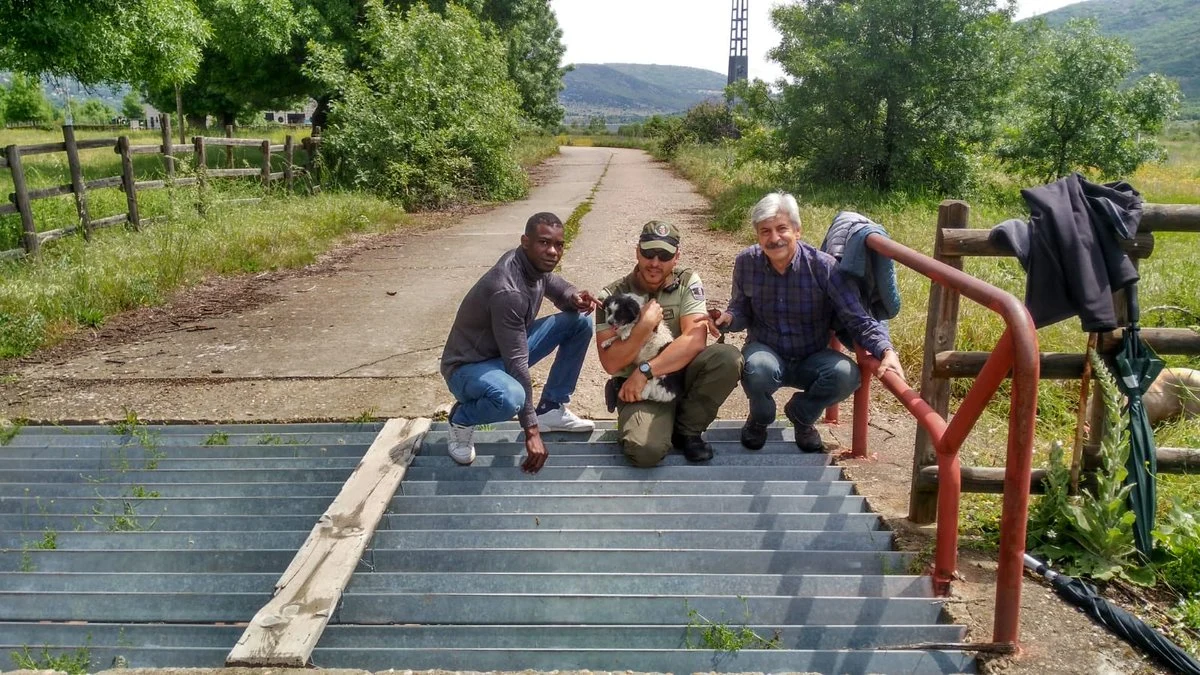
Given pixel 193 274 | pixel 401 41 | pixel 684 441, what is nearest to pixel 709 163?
pixel 401 41

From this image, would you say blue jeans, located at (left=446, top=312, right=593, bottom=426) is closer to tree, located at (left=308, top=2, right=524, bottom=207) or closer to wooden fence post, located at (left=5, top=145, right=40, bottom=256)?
wooden fence post, located at (left=5, top=145, right=40, bottom=256)

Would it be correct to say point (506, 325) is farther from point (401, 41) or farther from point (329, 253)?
point (401, 41)

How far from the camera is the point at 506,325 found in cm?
361

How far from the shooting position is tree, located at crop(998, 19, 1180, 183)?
58.9 feet

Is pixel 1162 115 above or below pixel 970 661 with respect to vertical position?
above

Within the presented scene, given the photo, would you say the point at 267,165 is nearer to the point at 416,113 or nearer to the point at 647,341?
the point at 416,113

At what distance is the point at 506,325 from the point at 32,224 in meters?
7.64

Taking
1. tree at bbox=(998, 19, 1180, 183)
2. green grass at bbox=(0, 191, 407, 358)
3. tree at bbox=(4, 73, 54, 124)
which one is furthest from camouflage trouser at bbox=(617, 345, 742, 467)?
tree at bbox=(4, 73, 54, 124)

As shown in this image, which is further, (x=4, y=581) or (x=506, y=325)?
(x=506, y=325)

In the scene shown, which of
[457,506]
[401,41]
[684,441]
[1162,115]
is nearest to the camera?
[457,506]

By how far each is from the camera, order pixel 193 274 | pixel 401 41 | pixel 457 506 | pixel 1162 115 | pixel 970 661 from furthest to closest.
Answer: pixel 1162 115 → pixel 401 41 → pixel 193 274 → pixel 457 506 → pixel 970 661

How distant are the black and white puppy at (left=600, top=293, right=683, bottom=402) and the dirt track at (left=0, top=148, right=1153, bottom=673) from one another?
1010 mm

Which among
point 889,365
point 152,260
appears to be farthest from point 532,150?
point 889,365

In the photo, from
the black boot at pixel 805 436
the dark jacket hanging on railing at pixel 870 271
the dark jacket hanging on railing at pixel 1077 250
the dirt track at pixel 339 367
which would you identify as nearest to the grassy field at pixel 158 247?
the dirt track at pixel 339 367
